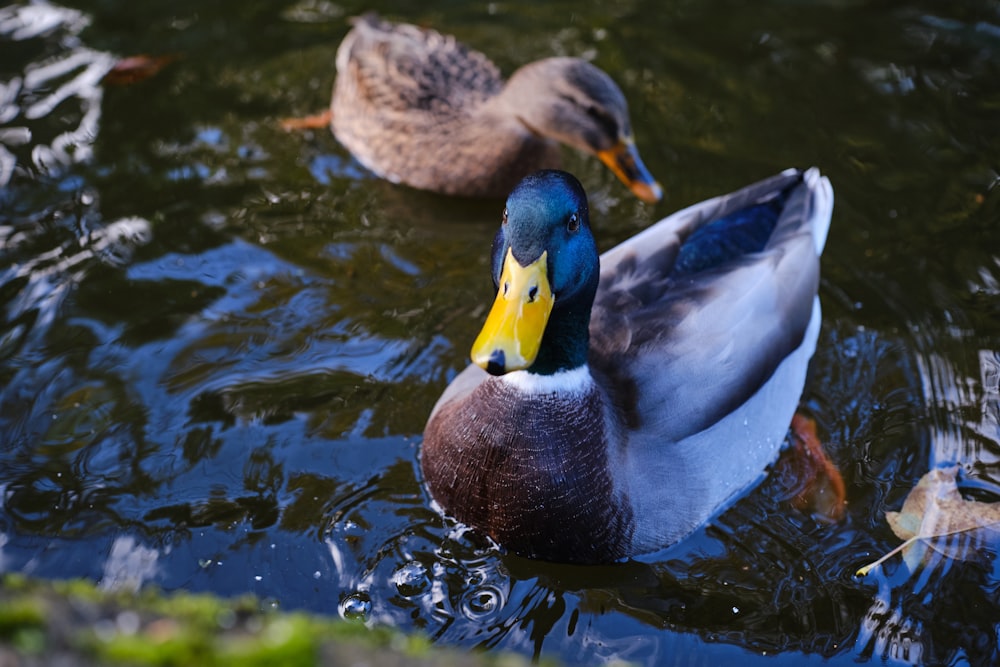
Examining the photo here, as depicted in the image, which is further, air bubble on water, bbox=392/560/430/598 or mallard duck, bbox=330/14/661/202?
mallard duck, bbox=330/14/661/202

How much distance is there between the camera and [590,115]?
18.6 ft

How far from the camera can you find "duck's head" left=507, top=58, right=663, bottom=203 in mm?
5621

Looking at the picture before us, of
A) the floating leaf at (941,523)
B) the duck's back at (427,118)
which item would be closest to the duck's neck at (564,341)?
the floating leaf at (941,523)

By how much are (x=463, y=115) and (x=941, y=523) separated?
3.53 metres

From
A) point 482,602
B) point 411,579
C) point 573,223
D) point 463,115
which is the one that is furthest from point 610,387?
point 463,115

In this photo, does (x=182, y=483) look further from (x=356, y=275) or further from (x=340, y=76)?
(x=340, y=76)

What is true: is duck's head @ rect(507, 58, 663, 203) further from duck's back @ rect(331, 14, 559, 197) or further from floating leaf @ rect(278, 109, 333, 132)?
floating leaf @ rect(278, 109, 333, 132)

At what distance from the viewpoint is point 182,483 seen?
14.1 ft

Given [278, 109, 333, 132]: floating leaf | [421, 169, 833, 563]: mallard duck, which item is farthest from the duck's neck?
[278, 109, 333, 132]: floating leaf

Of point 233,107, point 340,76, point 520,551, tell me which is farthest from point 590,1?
point 520,551

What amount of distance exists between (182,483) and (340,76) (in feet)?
10.9

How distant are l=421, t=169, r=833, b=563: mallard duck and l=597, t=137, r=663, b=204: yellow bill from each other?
941 millimetres

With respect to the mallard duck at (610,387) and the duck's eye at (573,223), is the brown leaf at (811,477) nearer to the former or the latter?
the mallard duck at (610,387)

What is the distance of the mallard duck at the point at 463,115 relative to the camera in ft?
18.6
